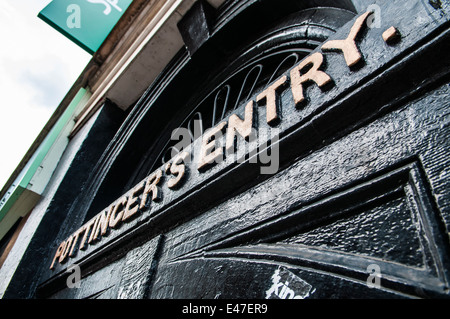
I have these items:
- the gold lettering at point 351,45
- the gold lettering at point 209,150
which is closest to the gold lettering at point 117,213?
the gold lettering at point 209,150

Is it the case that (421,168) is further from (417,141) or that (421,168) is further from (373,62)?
(373,62)

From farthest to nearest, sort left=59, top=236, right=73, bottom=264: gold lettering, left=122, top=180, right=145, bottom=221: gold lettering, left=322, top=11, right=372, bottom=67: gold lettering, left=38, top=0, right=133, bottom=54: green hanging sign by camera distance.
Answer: left=38, top=0, right=133, bottom=54: green hanging sign < left=59, top=236, right=73, bottom=264: gold lettering < left=122, top=180, right=145, bottom=221: gold lettering < left=322, top=11, right=372, bottom=67: gold lettering

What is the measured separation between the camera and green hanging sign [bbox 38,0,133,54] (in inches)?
133

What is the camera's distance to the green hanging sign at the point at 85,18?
11.1 ft

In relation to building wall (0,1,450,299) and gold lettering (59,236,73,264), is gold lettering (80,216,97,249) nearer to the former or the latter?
building wall (0,1,450,299)

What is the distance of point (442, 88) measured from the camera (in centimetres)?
85

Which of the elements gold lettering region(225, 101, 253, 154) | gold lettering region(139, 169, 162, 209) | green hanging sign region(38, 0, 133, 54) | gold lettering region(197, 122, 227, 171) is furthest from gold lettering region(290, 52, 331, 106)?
green hanging sign region(38, 0, 133, 54)

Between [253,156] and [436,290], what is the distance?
2.62 ft

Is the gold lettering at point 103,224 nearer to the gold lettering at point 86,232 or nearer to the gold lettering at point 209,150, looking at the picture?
the gold lettering at point 86,232

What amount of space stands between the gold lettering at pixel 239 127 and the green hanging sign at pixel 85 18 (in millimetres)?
2906

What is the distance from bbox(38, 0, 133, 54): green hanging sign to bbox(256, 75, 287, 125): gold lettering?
3.00 metres

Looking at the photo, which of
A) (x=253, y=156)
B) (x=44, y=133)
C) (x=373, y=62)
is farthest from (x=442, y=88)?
(x=44, y=133)

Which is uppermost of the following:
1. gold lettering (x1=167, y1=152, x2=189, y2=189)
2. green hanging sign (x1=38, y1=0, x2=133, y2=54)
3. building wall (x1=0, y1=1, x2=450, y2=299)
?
green hanging sign (x1=38, y1=0, x2=133, y2=54)

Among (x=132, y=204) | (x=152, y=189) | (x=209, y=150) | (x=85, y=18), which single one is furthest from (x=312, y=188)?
(x=85, y=18)
